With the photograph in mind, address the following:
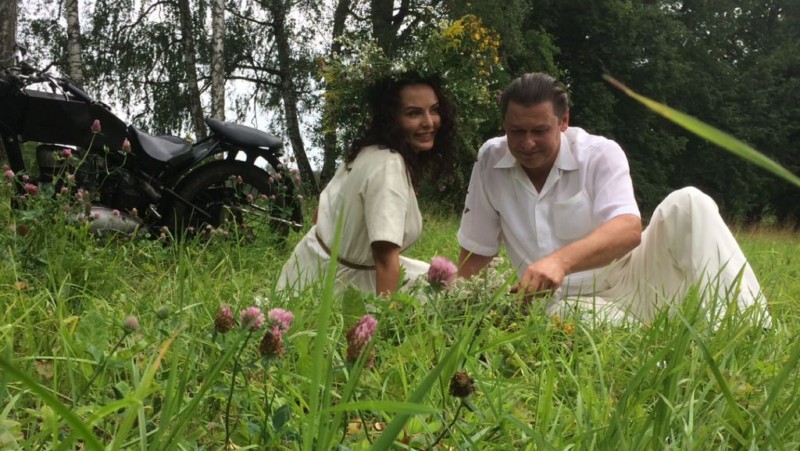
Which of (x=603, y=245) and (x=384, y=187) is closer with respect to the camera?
(x=603, y=245)

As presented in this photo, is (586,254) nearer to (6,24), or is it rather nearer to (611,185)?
(611,185)

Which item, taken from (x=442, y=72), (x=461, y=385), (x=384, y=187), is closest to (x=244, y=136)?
(x=442, y=72)

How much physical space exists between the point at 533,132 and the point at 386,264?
70 centimetres

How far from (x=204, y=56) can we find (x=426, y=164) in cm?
1125

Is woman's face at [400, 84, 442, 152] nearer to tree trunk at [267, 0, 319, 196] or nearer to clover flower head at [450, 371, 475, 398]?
clover flower head at [450, 371, 475, 398]

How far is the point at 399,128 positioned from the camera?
2.59 m

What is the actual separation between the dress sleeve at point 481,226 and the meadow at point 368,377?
2.52ft

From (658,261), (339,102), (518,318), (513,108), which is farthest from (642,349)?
(339,102)

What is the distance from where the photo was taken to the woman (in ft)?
7.80

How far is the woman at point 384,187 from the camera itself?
2379 millimetres

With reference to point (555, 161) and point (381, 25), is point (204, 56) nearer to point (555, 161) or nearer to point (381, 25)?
point (381, 25)

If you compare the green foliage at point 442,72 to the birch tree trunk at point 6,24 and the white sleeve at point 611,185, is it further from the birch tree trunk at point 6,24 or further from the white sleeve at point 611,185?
the birch tree trunk at point 6,24

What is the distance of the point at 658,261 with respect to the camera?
2.37m

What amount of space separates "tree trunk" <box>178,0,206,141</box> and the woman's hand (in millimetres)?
10491
